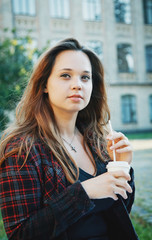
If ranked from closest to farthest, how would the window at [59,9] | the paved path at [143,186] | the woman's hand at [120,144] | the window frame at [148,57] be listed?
1. the woman's hand at [120,144]
2. the paved path at [143,186]
3. the window at [59,9]
4. the window frame at [148,57]

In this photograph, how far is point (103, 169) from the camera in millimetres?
1801

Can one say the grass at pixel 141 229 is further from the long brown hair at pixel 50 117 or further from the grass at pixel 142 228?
the long brown hair at pixel 50 117

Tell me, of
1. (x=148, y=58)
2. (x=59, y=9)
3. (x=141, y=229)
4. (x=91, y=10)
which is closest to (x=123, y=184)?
(x=141, y=229)

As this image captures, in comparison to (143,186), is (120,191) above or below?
above

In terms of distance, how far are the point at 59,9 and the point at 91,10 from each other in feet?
8.22

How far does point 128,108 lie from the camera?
2078 cm

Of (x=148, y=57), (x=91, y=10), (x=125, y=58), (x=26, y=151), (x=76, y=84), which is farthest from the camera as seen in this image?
(x=148, y=57)

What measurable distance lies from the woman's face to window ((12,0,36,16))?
18.4 meters

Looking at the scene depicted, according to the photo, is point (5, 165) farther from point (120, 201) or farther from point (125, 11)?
point (125, 11)

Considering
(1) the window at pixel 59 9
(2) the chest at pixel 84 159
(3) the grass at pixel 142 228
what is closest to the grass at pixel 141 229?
(3) the grass at pixel 142 228

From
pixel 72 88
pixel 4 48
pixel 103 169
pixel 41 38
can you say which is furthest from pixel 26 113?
pixel 41 38

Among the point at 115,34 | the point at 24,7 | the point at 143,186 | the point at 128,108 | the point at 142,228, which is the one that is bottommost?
the point at 128,108

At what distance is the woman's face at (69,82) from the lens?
1.69 m

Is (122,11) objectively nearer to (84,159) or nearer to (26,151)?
(84,159)
